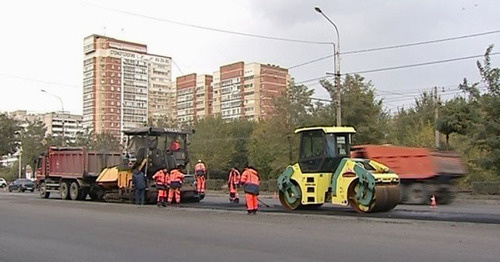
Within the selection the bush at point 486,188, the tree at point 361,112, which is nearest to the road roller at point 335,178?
the bush at point 486,188

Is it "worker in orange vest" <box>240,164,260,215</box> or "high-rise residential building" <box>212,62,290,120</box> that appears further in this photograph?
"high-rise residential building" <box>212,62,290,120</box>

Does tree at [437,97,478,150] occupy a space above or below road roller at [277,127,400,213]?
above

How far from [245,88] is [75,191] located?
3211cm

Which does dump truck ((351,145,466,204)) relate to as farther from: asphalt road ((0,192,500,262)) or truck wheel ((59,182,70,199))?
truck wheel ((59,182,70,199))

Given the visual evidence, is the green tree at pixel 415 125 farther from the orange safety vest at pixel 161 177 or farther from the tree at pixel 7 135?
the tree at pixel 7 135

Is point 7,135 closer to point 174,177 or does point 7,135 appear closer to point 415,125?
point 415,125

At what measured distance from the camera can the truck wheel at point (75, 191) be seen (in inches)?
1107

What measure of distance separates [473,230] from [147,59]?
43014 mm

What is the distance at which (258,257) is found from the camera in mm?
9719

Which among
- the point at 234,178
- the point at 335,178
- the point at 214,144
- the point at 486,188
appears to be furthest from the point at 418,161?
the point at 214,144

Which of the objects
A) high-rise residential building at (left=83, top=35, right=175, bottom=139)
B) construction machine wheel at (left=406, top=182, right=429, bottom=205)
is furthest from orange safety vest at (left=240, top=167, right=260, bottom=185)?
high-rise residential building at (left=83, top=35, right=175, bottom=139)

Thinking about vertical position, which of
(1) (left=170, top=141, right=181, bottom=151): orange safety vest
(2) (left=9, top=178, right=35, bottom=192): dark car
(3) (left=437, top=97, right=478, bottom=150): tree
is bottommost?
(2) (left=9, top=178, right=35, bottom=192): dark car

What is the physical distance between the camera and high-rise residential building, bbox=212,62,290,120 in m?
55.3

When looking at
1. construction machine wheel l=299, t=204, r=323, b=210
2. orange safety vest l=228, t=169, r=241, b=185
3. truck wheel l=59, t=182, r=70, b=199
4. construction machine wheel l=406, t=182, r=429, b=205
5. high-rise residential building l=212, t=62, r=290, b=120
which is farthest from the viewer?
high-rise residential building l=212, t=62, r=290, b=120
